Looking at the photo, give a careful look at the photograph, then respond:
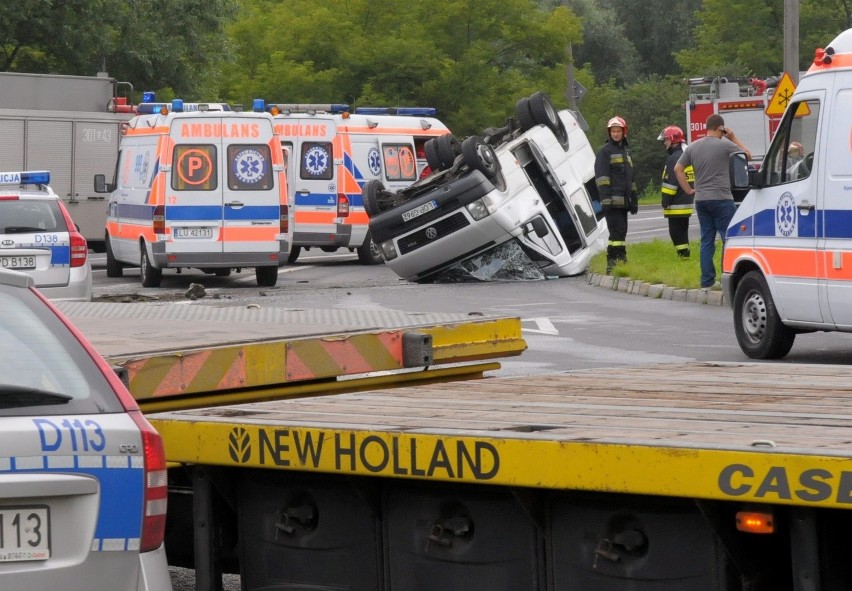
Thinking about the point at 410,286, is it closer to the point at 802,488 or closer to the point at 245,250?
the point at 245,250

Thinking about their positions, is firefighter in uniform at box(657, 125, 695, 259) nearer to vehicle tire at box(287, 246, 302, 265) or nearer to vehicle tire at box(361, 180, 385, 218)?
vehicle tire at box(361, 180, 385, 218)

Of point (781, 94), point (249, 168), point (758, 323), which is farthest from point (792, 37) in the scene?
point (758, 323)

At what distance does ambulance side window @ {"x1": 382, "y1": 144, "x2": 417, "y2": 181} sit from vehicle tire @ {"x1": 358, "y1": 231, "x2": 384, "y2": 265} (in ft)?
3.64

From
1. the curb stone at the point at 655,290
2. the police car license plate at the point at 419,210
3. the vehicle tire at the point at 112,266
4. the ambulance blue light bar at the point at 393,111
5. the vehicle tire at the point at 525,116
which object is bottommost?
the curb stone at the point at 655,290

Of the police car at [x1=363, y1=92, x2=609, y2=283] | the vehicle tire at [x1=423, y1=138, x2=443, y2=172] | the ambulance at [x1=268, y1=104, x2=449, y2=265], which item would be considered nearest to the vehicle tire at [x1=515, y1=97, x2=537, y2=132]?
the police car at [x1=363, y1=92, x2=609, y2=283]

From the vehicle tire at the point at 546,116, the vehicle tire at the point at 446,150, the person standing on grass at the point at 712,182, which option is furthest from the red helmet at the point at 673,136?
the person standing on grass at the point at 712,182

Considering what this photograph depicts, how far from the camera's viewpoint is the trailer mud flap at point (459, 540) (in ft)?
14.4

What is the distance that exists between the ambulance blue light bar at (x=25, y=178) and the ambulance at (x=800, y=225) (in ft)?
26.4

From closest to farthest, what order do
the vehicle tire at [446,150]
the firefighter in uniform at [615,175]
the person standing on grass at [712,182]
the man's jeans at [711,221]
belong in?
1. the person standing on grass at [712,182]
2. the man's jeans at [711,221]
3. the firefighter in uniform at [615,175]
4. the vehicle tire at [446,150]

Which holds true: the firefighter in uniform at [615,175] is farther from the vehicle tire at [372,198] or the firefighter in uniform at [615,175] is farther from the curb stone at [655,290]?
the vehicle tire at [372,198]

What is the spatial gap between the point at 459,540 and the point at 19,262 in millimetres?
12645

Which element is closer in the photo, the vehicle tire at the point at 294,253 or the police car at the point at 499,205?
the police car at the point at 499,205

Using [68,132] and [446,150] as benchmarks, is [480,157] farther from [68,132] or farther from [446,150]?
[68,132]

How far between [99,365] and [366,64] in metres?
39.5
